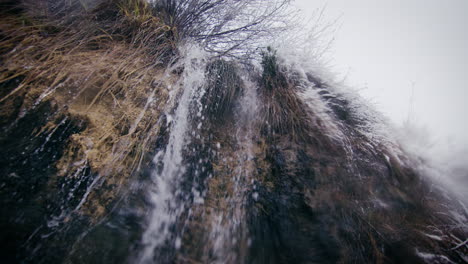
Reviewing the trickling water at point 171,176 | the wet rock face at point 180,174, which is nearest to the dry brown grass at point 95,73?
the wet rock face at point 180,174

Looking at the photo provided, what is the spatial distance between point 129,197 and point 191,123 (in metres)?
0.90

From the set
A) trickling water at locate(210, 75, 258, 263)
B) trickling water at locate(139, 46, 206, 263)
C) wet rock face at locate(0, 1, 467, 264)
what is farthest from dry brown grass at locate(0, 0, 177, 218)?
trickling water at locate(210, 75, 258, 263)

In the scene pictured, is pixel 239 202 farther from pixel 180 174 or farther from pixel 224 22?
pixel 224 22

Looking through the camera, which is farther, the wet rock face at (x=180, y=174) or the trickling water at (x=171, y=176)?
the trickling water at (x=171, y=176)

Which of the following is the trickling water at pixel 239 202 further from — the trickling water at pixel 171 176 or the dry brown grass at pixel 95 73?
the dry brown grass at pixel 95 73

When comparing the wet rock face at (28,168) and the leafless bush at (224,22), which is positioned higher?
the leafless bush at (224,22)

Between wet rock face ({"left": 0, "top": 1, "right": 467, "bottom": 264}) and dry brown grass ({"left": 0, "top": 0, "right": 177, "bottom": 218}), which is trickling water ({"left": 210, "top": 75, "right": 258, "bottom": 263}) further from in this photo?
dry brown grass ({"left": 0, "top": 0, "right": 177, "bottom": 218})

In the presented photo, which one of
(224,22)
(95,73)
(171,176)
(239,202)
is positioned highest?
(224,22)

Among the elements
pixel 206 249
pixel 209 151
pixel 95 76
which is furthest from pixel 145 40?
pixel 206 249

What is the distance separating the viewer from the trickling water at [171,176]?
1.47 metres

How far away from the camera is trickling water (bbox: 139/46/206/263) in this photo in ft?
4.83

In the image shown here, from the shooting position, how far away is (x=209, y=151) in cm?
191

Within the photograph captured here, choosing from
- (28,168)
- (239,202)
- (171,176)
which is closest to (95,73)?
(28,168)

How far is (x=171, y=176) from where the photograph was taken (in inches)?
66.4
